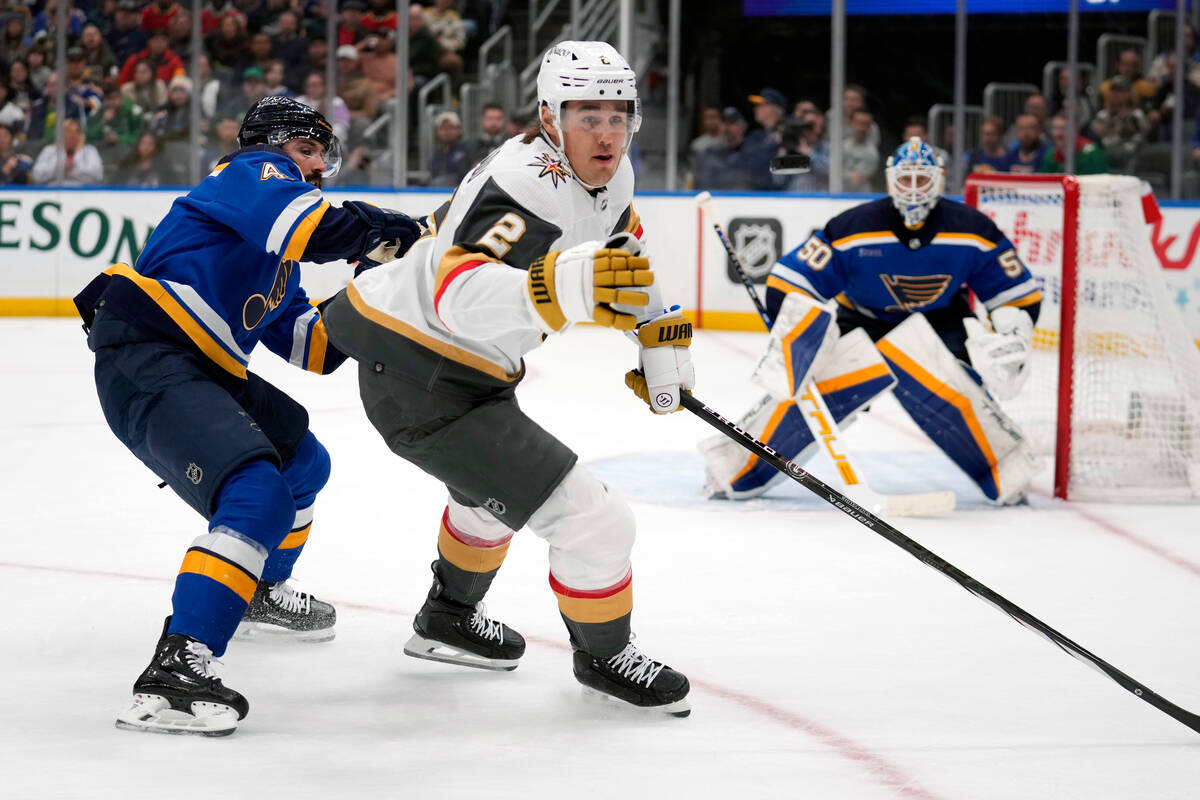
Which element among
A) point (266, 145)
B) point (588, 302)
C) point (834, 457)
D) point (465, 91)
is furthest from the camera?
point (465, 91)

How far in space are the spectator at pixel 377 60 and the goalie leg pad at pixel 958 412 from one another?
5485 millimetres

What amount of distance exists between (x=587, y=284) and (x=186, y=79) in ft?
25.0

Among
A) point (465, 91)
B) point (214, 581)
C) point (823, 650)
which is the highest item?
point (465, 91)

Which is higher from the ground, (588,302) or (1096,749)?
(588,302)

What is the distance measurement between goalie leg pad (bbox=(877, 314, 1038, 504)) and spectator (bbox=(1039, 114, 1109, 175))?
4.01 metres

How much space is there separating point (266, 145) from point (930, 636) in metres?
1.58

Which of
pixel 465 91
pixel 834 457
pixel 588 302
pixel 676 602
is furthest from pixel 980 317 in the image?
pixel 465 91

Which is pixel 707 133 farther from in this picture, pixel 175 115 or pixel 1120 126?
pixel 175 115

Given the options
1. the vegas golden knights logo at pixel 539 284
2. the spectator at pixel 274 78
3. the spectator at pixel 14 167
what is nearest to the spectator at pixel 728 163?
the spectator at pixel 274 78

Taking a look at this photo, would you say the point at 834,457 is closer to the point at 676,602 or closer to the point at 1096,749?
the point at 676,602

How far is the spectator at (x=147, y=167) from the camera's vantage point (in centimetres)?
880

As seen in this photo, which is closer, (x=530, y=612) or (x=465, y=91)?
(x=530, y=612)

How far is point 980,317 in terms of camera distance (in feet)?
14.9

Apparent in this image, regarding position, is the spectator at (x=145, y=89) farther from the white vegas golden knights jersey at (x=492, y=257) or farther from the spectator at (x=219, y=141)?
the white vegas golden knights jersey at (x=492, y=257)
